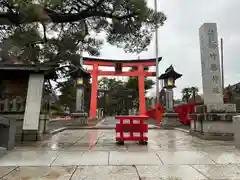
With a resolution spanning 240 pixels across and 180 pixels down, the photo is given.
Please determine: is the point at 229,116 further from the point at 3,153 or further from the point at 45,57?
the point at 45,57

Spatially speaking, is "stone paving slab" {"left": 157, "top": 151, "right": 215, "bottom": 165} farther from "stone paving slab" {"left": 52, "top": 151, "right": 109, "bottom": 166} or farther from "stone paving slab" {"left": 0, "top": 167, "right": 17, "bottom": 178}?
"stone paving slab" {"left": 0, "top": 167, "right": 17, "bottom": 178}

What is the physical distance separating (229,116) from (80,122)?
43.4 ft

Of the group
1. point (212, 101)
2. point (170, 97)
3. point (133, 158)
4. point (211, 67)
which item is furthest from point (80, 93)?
point (133, 158)

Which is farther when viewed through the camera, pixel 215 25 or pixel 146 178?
pixel 215 25

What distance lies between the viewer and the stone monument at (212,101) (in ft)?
27.7

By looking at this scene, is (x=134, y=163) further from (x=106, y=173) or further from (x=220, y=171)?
(x=220, y=171)

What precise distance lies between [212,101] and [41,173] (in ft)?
22.9

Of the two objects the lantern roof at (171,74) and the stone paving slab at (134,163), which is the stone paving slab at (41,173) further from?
the lantern roof at (171,74)

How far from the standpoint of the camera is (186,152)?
19.0 ft

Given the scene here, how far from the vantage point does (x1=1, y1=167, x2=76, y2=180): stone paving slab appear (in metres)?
3.75

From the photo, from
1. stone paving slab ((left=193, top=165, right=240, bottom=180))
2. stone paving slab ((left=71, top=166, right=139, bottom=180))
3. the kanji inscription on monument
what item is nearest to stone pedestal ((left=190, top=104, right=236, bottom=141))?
the kanji inscription on monument

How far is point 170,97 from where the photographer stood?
58.3ft

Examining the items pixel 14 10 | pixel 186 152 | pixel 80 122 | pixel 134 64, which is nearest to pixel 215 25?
pixel 186 152

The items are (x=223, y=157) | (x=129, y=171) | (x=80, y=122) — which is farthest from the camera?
(x=80, y=122)
